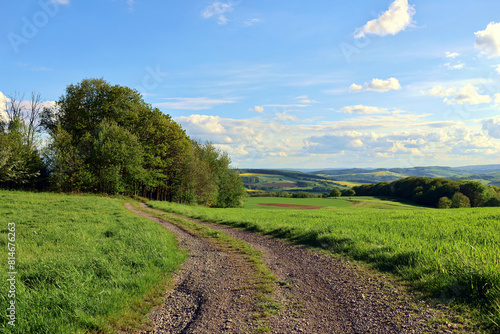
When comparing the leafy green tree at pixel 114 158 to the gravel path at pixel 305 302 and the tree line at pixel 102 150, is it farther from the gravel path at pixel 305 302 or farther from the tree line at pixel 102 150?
the gravel path at pixel 305 302

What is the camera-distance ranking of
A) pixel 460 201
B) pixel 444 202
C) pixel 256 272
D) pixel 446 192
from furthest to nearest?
pixel 446 192 < pixel 444 202 < pixel 460 201 < pixel 256 272

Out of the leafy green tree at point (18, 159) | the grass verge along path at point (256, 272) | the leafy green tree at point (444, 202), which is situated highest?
the leafy green tree at point (18, 159)

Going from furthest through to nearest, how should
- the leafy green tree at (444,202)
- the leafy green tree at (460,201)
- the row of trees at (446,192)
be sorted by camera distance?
1. the row of trees at (446,192)
2. the leafy green tree at (444,202)
3. the leafy green tree at (460,201)

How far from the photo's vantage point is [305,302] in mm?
5883

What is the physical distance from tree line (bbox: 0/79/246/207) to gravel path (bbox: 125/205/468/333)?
129 ft

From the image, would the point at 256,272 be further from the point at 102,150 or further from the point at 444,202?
the point at 444,202

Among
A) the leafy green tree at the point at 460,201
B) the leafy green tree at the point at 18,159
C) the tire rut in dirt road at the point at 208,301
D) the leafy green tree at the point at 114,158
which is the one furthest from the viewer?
the leafy green tree at the point at 460,201

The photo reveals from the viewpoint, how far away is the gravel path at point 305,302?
188 inches

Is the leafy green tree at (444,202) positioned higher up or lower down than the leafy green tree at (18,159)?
lower down

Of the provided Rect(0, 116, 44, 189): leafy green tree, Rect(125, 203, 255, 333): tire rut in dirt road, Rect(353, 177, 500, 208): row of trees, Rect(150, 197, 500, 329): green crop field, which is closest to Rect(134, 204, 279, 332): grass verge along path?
Rect(125, 203, 255, 333): tire rut in dirt road

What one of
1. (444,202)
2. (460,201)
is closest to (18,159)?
(444,202)

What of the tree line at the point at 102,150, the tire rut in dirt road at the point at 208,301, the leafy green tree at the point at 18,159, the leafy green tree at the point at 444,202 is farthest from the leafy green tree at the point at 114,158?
the leafy green tree at the point at 444,202

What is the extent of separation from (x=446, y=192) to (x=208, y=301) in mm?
88528

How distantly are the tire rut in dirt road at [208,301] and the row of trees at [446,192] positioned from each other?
3014 inches
